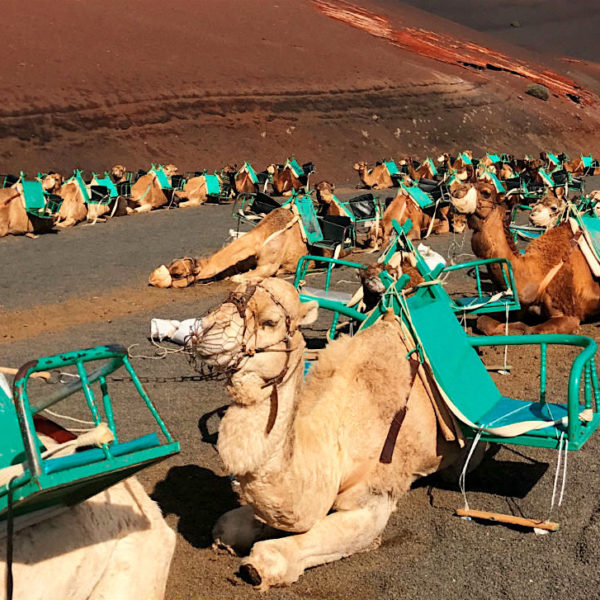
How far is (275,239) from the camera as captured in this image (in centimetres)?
1177

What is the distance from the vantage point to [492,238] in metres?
8.84

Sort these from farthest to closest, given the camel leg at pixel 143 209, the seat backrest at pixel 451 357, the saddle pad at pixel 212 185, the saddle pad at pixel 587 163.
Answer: the saddle pad at pixel 587 163 → the saddle pad at pixel 212 185 → the camel leg at pixel 143 209 → the seat backrest at pixel 451 357

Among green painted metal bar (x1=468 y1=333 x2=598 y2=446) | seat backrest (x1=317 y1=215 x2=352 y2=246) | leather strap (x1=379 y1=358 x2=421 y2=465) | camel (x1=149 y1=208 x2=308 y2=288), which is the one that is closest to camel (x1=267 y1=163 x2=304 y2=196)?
seat backrest (x1=317 y1=215 x2=352 y2=246)

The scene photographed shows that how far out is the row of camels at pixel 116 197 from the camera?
52.8 feet

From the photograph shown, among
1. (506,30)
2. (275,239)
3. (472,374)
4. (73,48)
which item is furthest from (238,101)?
(506,30)

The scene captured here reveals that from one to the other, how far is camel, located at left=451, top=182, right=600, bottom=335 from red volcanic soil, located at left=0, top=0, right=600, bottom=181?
21380 mm

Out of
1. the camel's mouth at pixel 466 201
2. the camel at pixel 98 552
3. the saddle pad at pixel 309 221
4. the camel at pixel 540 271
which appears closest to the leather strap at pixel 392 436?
the camel at pixel 98 552

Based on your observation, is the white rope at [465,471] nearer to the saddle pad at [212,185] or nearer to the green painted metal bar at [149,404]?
the green painted metal bar at [149,404]

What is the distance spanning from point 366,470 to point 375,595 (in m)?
0.62

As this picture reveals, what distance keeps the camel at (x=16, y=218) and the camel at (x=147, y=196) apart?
382 centimetres

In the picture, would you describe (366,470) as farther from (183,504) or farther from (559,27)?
(559,27)

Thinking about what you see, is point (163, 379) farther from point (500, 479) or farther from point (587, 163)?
point (587, 163)

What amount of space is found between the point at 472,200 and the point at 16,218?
33.7 ft

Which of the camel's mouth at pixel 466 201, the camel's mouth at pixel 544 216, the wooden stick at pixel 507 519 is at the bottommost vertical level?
the wooden stick at pixel 507 519
